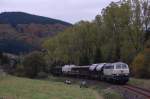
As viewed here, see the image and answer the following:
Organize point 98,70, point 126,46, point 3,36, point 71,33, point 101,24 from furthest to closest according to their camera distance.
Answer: point 3,36, point 71,33, point 101,24, point 126,46, point 98,70

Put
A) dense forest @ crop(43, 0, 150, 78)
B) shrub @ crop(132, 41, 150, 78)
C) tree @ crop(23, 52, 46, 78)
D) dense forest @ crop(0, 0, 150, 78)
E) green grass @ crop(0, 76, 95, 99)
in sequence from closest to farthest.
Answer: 1. green grass @ crop(0, 76, 95, 99)
2. shrub @ crop(132, 41, 150, 78)
3. dense forest @ crop(43, 0, 150, 78)
4. dense forest @ crop(0, 0, 150, 78)
5. tree @ crop(23, 52, 46, 78)

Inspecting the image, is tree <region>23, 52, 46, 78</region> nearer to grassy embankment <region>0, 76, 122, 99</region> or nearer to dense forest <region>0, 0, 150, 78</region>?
dense forest <region>0, 0, 150, 78</region>

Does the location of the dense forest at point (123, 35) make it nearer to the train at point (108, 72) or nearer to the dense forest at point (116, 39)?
the dense forest at point (116, 39)

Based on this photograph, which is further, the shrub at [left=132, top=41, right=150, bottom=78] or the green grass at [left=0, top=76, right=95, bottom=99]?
the shrub at [left=132, top=41, right=150, bottom=78]

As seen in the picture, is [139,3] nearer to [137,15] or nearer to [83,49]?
[137,15]

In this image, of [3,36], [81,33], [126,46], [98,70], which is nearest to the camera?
[98,70]

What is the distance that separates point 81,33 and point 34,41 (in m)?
87.8

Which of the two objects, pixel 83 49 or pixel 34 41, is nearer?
pixel 83 49

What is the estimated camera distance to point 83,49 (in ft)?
347

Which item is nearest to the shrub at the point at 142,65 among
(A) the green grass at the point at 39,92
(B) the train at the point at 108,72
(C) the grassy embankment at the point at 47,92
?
(B) the train at the point at 108,72

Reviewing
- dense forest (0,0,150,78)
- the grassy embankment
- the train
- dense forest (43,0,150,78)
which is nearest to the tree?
dense forest (0,0,150,78)

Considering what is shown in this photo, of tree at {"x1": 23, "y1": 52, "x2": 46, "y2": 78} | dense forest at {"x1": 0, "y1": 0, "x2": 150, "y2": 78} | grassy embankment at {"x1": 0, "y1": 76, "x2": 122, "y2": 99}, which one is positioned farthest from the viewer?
tree at {"x1": 23, "y1": 52, "x2": 46, "y2": 78}

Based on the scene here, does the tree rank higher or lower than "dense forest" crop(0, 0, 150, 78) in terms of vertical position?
lower

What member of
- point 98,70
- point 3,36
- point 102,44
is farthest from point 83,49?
point 3,36
